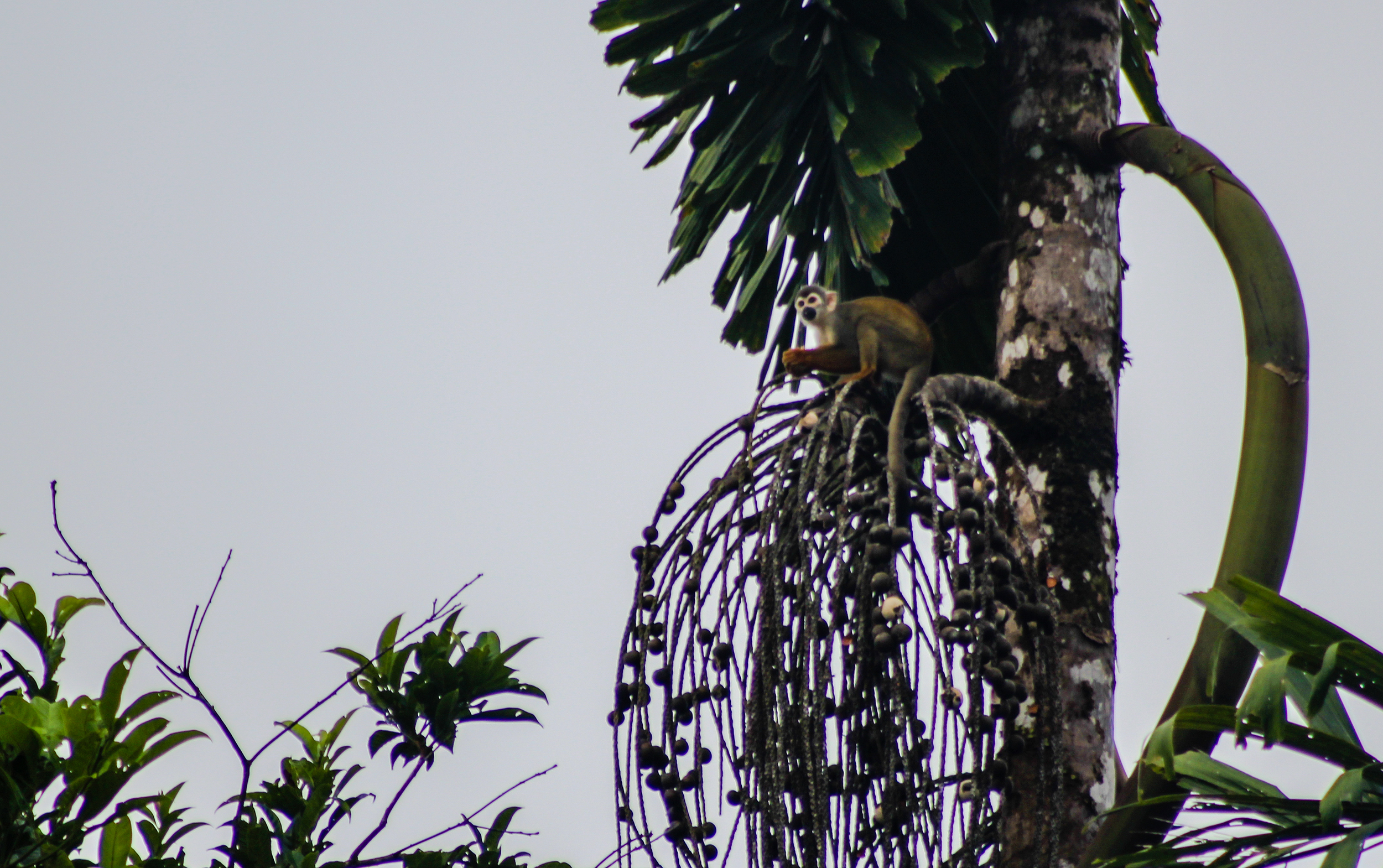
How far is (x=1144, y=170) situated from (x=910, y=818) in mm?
1740

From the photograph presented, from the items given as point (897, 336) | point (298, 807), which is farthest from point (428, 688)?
point (897, 336)

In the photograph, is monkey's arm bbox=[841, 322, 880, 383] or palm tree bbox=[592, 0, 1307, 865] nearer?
palm tree bbox=[592, 0, 1307, 865]

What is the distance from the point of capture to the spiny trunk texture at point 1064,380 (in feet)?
7.71

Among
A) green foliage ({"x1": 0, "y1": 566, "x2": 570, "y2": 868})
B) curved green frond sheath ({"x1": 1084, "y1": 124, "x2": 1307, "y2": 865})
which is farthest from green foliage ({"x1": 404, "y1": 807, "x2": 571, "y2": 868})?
curved green frond sheath ({"x1": 1084, "y1": 124, "x2": 1307, "y2": 865})

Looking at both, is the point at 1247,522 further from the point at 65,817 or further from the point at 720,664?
the point at 65,817

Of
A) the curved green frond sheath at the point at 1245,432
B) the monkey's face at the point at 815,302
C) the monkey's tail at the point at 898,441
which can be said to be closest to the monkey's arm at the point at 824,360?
the monkey's face at the point at 815,302

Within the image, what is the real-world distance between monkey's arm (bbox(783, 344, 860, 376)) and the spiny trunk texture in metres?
0.52

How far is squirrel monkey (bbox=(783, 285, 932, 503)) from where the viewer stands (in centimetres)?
343

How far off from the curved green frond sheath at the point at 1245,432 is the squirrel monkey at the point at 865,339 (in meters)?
0.76

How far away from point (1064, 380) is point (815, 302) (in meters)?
0.95

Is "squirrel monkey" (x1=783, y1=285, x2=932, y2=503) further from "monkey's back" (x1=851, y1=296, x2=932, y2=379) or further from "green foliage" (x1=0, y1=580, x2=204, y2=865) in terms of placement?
"green foliage" (x1=0, y1=580, x2=204, y2=865)

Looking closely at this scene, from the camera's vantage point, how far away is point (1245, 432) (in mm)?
2627

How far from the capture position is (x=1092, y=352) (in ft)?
9.53

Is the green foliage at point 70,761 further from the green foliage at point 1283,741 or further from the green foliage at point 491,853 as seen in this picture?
the green foliage at point 1283,741
